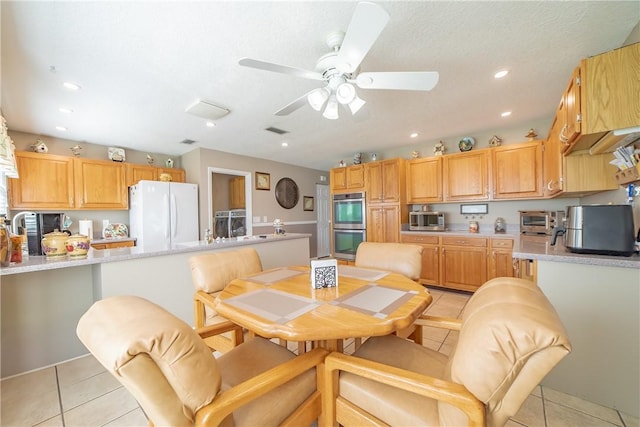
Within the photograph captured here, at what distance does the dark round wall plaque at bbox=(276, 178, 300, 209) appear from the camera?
5.66m

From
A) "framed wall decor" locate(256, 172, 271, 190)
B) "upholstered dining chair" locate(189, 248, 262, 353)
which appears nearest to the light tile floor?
"upholstered dining chair" locate(189, 248, 262, 353)

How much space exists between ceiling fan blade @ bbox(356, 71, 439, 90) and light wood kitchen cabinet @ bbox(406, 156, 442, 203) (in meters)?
2.74

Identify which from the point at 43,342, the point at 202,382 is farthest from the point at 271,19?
the point at 43,342

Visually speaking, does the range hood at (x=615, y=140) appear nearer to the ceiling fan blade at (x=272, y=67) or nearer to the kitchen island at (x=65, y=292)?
the ceiling fan blade at (x=272, y=67)

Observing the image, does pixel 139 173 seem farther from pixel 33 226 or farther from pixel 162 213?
pixel 33 226

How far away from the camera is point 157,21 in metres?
1.54

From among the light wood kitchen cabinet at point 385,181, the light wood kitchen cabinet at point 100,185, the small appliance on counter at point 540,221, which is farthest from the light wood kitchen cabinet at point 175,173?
the small appliance on counter at point 540,221

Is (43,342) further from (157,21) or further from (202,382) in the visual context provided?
(157,21)

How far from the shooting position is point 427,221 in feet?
13.4

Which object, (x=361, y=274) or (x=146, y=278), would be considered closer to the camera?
(x=361, y=274)

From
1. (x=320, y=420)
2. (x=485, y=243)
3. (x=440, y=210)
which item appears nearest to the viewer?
(x=320, y=420)

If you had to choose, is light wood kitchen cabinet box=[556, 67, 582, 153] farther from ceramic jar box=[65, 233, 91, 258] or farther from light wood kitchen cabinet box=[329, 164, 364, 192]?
ceramic jar box=[65, 233, 91, 258]

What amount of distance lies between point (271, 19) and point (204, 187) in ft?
11.4

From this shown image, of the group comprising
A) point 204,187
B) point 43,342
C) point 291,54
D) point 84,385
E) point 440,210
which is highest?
point 291,54
